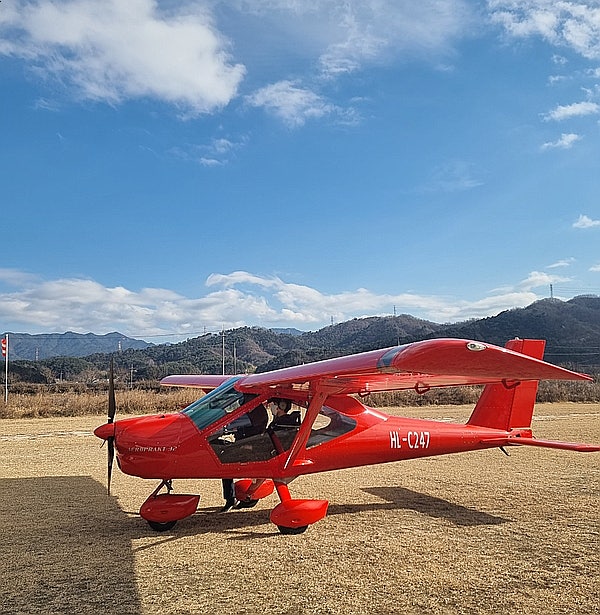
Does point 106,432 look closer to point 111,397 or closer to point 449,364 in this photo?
point 111,397

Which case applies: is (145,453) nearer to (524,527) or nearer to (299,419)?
(299,419)

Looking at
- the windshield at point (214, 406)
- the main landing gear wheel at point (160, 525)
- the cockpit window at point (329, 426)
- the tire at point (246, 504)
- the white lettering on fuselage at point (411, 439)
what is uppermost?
the windshield at point (214, 406)

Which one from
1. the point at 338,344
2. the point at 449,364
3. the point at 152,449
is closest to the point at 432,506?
the point at 449,364

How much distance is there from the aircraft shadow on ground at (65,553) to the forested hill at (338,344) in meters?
55.4

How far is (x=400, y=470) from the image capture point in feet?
40.0

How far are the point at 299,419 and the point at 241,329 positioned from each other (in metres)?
138

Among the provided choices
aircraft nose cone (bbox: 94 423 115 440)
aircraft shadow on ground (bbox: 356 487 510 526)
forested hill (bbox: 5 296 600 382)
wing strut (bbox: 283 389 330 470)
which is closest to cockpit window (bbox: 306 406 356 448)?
wing strut (bbox: 283 389 330 470)

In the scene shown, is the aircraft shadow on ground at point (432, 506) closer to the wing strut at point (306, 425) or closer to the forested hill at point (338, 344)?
the wing strut at point (306, 425)

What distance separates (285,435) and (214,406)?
102 centimetres

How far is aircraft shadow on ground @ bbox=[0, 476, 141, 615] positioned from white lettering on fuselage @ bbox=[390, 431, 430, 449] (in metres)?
3.76

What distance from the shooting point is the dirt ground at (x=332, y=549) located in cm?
512

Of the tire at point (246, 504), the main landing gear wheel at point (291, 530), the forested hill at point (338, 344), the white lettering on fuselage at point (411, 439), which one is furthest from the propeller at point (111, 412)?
the forested hill at point (338, 344)

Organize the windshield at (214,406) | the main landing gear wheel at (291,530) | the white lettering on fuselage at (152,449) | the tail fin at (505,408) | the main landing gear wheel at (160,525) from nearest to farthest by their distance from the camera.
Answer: the main landing gear wheel at (291,530)
the white lettering on fuselage at (152,449)
the main landing gear wheel at (160,525)
the windshield at (214,406)
the tail fin at (505,408)

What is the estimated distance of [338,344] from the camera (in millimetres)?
136625
